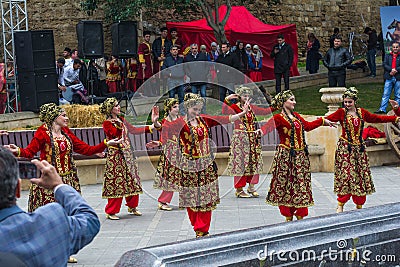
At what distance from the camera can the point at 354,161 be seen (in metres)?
9.51

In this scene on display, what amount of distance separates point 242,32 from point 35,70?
301 inches

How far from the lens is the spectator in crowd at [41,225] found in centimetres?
329

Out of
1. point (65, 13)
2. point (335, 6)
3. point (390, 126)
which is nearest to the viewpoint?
point (390, 126)

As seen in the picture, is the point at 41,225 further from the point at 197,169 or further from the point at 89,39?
the point at 89,39

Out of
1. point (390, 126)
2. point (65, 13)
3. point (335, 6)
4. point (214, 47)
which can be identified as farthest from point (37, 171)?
point (335, 6)

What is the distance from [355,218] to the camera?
4.29 meters

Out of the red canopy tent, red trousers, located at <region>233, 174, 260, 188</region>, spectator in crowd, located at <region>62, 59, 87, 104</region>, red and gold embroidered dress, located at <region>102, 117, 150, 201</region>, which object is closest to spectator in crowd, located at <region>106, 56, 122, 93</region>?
spectator in crowd, located at <region>62, 59, 87, 104</region>

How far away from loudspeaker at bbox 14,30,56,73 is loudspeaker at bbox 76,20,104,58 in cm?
70

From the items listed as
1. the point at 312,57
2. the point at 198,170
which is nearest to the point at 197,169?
the point at 198,170

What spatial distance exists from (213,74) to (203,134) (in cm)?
1004

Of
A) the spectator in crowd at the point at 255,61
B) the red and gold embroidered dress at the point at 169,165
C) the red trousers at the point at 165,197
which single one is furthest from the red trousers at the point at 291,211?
the spectator in crowd at the point at 255,61

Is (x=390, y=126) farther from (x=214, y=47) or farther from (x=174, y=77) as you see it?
A: (x=214, y=47)

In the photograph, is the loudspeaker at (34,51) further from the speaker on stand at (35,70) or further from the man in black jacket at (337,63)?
the man in black jacket at (337,63)

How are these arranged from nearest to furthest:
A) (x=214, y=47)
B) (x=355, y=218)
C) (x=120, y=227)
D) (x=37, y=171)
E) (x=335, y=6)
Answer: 1. (x=37, y=171)
2. (x=355, y=218)
3. (x=120, y=227)
4. (x=214, y=47)
5. (x=335, y=6)
